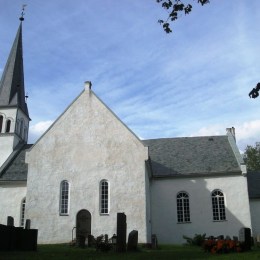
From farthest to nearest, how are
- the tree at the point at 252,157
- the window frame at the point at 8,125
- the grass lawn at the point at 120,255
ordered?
the tree at the point at 252,157 < the window frame at the point at 8,125 < the grass lawn at the point at 120,255

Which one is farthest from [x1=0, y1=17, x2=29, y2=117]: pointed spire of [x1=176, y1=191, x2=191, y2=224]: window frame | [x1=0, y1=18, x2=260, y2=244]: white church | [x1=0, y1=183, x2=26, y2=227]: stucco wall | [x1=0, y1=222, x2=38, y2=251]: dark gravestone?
[x1=0, y1=222, x2=38, y2=251]: dark gravestone

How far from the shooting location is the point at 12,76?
42.8 m

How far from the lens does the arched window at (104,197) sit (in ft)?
90.7

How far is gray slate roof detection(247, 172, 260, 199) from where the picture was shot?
113 ft

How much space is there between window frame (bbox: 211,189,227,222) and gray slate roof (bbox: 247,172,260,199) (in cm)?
396

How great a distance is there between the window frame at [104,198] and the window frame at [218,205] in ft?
31.7

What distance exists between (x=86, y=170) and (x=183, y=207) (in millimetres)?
9497

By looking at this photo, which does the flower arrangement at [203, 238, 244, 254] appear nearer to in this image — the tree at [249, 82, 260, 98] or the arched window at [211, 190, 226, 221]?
the tree at [249, 82, 260, 98]

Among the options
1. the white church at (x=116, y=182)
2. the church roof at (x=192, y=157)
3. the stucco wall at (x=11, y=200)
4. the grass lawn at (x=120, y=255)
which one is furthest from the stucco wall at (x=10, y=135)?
the grass lawn at (x=120, y=255)

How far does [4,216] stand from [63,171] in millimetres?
7258

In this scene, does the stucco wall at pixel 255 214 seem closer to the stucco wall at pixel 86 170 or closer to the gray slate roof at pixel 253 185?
the gray slate roof at pixel 253 185

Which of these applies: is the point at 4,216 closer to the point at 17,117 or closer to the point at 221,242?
the point at 17,117

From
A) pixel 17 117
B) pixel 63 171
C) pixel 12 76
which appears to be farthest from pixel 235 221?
pixel 12 76

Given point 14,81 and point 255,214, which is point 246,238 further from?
point 14,81
